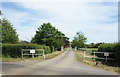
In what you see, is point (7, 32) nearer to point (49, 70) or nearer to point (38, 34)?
point (38, 34)

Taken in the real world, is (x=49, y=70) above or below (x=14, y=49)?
below

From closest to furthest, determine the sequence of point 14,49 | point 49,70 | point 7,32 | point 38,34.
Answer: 1. point 49,70
2. point 14,49
3. point 7,32
4. point 38,34

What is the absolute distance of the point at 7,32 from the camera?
2556 cm

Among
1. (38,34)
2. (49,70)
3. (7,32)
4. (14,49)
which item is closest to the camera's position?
(49,70)

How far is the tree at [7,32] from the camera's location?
24923 mm

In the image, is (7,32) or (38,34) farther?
(38,34)

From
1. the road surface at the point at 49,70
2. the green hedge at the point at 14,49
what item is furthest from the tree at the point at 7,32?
the road surface at the point at 49,70

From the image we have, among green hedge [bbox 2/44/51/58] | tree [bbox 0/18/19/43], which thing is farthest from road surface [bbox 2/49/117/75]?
tree [bbox 0/18/19/43]

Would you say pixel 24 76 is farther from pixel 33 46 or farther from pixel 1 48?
pixel 1 48

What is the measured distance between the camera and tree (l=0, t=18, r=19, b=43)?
81.8 feet

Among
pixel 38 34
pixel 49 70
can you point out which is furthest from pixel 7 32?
pixel 49 70

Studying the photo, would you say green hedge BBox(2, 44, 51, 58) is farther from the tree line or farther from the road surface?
the tree line

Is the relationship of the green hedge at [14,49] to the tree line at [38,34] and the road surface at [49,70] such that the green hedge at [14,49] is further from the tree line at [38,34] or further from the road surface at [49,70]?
the tree line at [38,34]

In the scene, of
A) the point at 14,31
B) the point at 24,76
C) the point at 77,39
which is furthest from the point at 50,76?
Result: the point at 77,39
